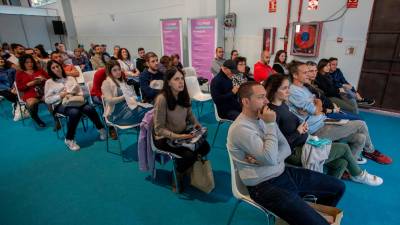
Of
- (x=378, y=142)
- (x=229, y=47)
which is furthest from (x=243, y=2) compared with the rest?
(x=378, y=142)

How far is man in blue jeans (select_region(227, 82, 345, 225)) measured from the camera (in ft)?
4.50

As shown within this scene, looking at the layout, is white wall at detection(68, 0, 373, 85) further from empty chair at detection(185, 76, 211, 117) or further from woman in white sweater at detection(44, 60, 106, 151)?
woman in white sweater at detection(44, 60, 106, 151)

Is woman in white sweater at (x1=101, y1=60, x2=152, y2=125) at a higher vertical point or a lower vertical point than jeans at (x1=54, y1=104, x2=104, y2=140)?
higher

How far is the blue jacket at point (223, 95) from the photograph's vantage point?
2945 millimetres

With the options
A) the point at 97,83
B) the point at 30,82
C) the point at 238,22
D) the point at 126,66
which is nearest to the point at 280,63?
the point at 238,22

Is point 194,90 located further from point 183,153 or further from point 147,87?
point 183,153

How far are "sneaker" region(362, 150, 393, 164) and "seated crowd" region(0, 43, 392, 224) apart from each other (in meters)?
0.01

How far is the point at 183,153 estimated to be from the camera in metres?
2.13

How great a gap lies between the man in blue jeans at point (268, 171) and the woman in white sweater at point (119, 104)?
172 cm

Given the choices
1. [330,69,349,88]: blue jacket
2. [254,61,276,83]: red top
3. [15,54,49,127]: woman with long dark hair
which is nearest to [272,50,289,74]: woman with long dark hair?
[254,61,276,83]: red top

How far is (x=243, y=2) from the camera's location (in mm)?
5559

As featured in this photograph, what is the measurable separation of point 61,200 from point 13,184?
0.72 meters

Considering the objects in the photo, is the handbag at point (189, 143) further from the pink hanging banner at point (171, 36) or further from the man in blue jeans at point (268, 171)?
the pink hanging banner at point (171, 36)

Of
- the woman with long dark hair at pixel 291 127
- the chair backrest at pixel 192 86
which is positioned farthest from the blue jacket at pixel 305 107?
the chair backrest at pixel 192 86
